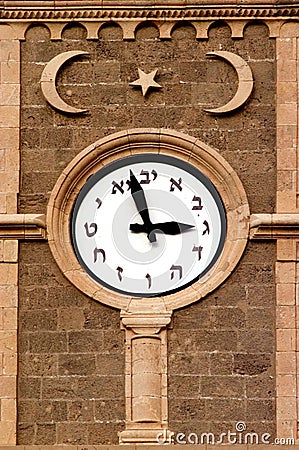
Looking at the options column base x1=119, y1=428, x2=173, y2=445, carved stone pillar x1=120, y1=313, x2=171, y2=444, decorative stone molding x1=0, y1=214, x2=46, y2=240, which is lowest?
column base x1=119, y1=428, x2=173, y2=445

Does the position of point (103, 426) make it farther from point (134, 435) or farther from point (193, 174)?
point (193, 174)

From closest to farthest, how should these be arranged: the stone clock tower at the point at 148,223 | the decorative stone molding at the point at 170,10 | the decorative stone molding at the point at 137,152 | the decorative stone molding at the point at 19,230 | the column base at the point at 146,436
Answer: the column base at the point at 146,436 → the stone clock tower at the point at 148,223 → the decorative stone molding at the point at 137,152 → the decorative stone molding at the point at 19,230 → the decorative stone molding at the point at 170,10

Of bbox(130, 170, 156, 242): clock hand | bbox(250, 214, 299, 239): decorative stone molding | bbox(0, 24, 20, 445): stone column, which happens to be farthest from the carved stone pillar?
bbox(250, 214, 299, 239): decorative stone molding

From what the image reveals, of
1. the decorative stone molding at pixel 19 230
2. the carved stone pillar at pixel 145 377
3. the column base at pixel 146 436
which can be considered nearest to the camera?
the column base at pixel 146 436

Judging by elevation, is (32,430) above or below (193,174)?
below

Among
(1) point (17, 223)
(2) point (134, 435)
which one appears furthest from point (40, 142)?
(2) point (134, 435)

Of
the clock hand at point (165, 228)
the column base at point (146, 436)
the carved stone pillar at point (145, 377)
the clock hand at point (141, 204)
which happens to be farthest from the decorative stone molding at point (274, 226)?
the column base at point (146, 436)

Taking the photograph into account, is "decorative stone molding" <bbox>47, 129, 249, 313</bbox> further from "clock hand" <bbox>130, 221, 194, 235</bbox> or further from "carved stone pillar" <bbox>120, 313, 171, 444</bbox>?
"clock hand" <bbox>130, 221, 194, 235</bbox>

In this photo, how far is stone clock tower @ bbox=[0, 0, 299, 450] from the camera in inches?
1564

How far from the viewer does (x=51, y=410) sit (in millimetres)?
39719

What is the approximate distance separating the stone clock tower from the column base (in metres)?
0.02

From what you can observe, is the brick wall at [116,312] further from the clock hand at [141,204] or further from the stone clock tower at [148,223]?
the clock hand at [141,204]

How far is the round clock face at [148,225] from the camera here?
1581 inches

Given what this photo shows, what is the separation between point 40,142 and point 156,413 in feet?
10.7
